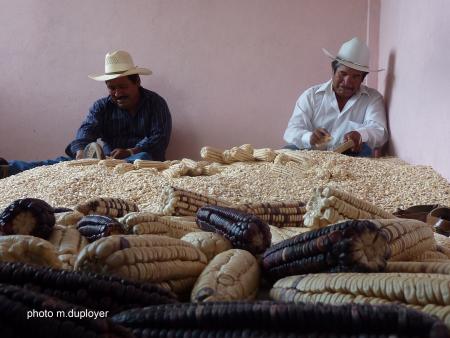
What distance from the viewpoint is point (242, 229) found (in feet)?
4.61

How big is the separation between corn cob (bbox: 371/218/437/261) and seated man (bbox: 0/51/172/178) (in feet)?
15.5

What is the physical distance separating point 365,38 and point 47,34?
126 inches

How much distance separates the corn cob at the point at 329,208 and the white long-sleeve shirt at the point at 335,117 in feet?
12.2

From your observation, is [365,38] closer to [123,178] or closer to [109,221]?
[123,178]

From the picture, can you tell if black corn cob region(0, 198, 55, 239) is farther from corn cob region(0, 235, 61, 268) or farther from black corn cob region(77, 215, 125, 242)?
corn cob region(0, 235, 61, 268)

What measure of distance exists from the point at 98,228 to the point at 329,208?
1.71 feet

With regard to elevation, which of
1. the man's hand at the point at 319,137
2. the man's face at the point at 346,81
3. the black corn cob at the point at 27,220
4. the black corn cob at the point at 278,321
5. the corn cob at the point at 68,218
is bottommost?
the man's hand at the point at 319,137

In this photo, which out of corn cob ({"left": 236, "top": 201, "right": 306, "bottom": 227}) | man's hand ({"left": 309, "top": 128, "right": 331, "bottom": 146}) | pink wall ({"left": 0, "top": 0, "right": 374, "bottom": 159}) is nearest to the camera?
corn cob ({"left": 236, "top": 201, "right": 306, "bottom": 227})

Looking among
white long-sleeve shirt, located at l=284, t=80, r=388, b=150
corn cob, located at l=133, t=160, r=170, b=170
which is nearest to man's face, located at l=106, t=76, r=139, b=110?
white long-sleeve shirt, located at l=284, t=80, r=388, b=150

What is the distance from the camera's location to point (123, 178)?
3.62 m

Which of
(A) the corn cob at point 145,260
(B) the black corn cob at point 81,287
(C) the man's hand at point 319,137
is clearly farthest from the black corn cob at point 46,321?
(C) the man's hand at point 319,137

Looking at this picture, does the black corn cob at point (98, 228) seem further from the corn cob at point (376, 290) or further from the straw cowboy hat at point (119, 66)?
the straw cowboy hat at point (119, 66)

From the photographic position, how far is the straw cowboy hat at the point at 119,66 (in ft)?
20.5

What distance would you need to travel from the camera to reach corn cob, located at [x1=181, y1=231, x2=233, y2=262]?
4.52 ft
